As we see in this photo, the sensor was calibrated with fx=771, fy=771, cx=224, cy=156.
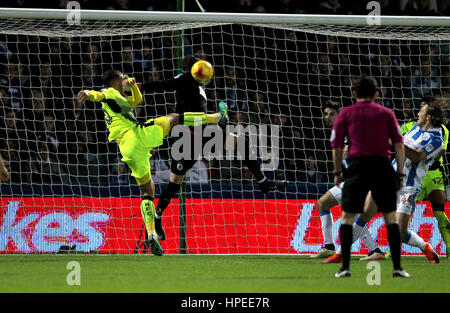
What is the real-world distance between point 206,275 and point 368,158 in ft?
5.87

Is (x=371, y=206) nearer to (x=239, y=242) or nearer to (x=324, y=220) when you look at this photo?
(x=324, y=220)

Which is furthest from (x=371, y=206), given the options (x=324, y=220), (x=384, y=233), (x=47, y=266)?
(x=47, y=266)

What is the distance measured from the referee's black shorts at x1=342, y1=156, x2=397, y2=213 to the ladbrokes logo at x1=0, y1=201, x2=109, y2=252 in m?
5.21

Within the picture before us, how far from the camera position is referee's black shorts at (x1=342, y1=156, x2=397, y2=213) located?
634cm

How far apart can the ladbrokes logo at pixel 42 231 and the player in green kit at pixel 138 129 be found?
5.48 ft

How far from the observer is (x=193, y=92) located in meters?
9.62

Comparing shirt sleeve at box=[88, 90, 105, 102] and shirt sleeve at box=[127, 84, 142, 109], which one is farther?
shirt sleeve at box=[127, 84, 142, 109]

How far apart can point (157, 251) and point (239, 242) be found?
6.09 feet

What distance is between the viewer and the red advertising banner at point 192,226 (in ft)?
34.8

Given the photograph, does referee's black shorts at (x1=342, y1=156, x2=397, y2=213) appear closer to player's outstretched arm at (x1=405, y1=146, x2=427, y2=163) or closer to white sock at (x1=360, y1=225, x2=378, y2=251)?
player's outstretched arm at (x1=405, y1=146, x2=427, y2=163)

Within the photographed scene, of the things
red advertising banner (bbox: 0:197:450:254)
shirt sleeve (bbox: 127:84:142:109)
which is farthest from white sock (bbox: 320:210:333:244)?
shirt sleeve (bbox: 127:84:142:109)

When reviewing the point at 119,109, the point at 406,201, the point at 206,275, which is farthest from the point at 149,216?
the point at 406,201

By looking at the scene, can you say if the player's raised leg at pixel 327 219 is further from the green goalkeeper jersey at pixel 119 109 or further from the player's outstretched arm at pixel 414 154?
the green goalkeeper jersey at pixel 119 109

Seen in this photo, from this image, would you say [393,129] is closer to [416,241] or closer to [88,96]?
[416,241]
